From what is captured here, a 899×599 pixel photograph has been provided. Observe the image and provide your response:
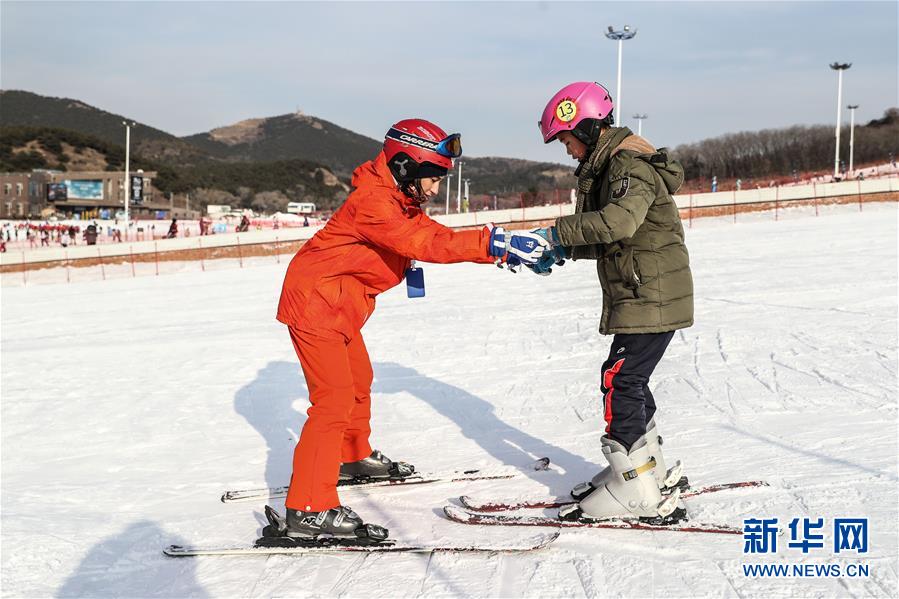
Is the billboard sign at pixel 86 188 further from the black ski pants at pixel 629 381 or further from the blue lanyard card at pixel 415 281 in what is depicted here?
the black ski pants at pixel 629 381

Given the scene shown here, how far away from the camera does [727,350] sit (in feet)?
27.3

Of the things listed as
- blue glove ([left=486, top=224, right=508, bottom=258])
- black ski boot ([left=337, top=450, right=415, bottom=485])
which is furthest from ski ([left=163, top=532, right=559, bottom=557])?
blue glove ([left=486, top=224, right=508, bottom=258])

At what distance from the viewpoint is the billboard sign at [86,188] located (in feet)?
327

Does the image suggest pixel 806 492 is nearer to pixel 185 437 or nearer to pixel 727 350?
pixel 727 350

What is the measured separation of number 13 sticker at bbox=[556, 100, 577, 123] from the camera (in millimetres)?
3959

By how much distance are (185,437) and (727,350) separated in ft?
17.9

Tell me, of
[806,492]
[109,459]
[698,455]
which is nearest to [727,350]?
[698,455]

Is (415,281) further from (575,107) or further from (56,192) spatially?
(56,192)

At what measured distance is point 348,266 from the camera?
13.5 feet

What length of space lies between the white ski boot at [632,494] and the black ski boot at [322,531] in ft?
3.56

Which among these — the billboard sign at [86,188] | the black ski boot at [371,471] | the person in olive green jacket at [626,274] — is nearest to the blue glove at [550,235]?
the person in olive green jacket at [626,274]

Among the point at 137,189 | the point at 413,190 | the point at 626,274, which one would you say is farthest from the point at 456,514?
the point at 137,189

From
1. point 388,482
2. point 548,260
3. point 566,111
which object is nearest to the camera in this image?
point 566,111

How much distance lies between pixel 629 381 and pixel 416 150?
1585 mm
